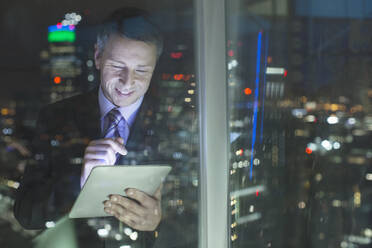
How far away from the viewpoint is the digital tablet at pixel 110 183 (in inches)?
84.5

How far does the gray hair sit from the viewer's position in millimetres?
2209

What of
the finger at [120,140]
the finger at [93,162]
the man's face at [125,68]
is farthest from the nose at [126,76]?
the finger at [93,162]

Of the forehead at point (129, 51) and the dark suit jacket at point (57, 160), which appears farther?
the forehead at point (129, 51)

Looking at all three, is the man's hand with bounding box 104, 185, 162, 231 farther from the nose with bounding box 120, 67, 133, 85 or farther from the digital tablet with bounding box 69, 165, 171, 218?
the nose with bounding box 120, 67, 133, 85

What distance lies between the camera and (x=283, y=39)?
2.11 meters

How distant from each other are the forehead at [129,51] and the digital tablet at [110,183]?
0.58 m

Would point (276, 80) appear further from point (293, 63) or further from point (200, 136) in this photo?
point (200, 136)

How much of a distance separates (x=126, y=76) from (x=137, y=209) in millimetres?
737

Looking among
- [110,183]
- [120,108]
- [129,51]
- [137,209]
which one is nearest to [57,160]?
[110,183]

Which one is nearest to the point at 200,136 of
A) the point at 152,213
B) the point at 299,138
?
the point at 152,213

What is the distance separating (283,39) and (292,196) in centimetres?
78

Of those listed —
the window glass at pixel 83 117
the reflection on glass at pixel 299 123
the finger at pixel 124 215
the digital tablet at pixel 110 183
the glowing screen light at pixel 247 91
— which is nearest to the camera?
the reflection on glass at pixel 299 123

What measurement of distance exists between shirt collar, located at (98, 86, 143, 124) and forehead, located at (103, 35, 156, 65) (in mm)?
199

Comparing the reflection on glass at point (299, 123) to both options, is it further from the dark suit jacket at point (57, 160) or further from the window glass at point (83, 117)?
the dark suit jacket at point (57, 160)
